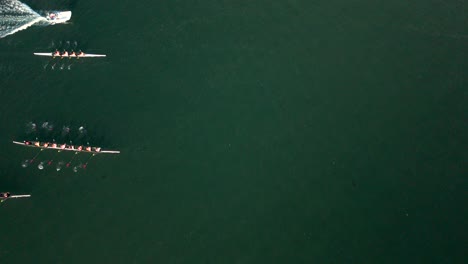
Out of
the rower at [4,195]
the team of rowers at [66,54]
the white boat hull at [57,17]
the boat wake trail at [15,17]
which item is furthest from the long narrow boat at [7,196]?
the white boat hull at [57,17]

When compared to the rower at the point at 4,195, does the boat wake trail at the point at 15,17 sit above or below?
above

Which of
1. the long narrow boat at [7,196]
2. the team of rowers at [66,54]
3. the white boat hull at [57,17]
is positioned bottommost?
the long narrow boat at [7,196]

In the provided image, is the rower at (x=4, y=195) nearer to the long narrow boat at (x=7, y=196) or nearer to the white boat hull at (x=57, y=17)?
the long narrow boat at (x=7, y=196)

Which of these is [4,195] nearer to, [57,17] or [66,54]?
[66,54]

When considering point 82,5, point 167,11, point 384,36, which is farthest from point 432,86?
point 82,5

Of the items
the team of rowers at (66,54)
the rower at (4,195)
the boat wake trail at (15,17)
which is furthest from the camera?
the boat wake trail at (15,17)

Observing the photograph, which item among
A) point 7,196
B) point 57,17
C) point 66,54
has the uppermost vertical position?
point 57,17

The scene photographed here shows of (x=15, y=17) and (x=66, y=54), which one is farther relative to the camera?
(x=15, y=17)

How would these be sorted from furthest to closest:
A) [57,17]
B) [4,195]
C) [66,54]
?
[57,17] < [66,54] < [4,195]

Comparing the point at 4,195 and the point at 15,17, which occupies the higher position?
the point at 15,17

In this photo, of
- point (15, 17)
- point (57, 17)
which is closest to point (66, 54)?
point (57, 17)
